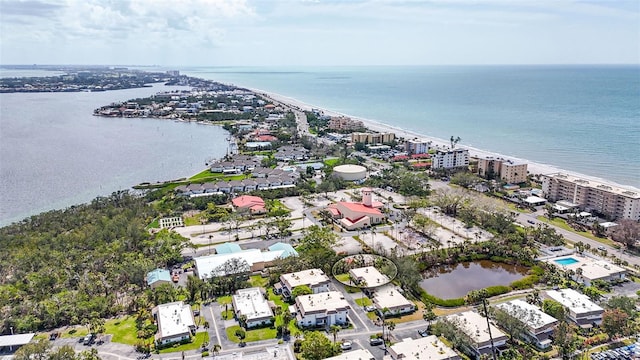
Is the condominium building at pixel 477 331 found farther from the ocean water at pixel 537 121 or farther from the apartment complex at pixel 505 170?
the ocean water at pixel 537 121

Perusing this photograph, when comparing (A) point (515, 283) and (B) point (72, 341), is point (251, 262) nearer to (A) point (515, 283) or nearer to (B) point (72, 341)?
(B) point (72, 341)

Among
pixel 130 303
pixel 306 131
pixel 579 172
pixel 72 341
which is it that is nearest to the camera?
pixel 72 341

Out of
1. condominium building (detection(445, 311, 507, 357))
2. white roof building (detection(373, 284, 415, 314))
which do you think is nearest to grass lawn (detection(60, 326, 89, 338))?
white roof building (detection(373, 284, 415, 314))

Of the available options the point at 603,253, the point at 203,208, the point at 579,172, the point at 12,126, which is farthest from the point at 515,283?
the point at 12,126

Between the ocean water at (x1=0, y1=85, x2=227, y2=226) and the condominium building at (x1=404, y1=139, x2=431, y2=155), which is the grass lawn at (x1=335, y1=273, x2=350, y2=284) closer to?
the ocean water at (x1=0, y1=85, x2=227, y2=226)

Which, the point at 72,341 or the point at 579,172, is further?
the point at 579,172
